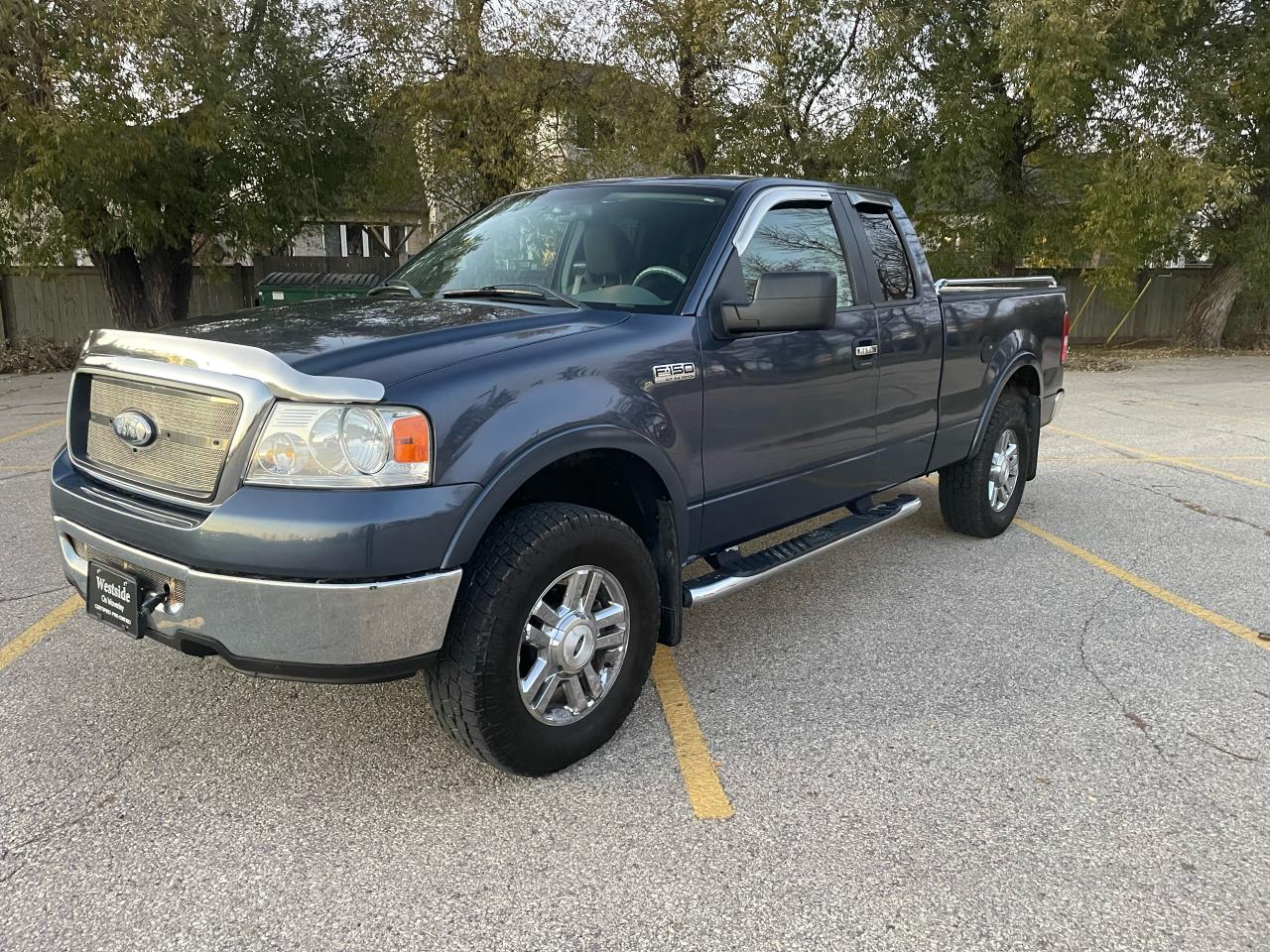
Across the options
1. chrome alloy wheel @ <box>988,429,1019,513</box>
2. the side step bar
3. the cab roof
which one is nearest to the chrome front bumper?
the side step bar

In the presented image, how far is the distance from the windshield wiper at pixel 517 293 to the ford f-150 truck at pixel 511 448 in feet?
0.05

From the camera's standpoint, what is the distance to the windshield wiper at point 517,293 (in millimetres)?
3662

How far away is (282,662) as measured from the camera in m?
2.60

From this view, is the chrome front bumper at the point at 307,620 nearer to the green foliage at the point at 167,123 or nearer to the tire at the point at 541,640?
the tire at the point at 541,640

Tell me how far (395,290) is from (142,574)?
178 centimetres

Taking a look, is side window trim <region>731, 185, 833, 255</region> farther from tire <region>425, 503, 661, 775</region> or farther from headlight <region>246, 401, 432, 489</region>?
headlight <region>246, 401, 432, 489</region>

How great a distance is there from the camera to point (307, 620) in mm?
2549

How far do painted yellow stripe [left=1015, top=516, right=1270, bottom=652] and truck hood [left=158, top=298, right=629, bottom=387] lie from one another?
3260mm

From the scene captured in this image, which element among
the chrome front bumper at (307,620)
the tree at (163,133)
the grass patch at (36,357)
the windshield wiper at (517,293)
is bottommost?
the grass patch at (36,357)

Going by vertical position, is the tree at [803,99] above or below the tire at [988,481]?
above

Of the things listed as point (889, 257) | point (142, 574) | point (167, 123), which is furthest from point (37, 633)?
point (167, 123)

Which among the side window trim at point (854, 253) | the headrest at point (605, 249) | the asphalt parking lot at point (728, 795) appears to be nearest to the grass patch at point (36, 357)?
the asphalt parking lot at point (728, 795)

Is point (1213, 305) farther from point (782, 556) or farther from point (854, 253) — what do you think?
point (782, 556)

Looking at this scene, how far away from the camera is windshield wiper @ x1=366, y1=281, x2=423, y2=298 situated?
402cm
